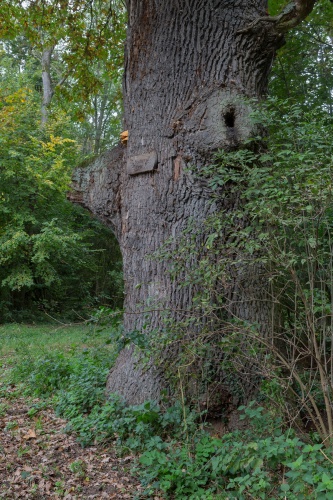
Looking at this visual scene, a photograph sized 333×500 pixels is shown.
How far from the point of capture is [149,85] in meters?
5.53

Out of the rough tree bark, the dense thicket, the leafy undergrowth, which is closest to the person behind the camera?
the leafy undergrowth

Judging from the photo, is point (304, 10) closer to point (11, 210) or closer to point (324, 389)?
point (324, 389)

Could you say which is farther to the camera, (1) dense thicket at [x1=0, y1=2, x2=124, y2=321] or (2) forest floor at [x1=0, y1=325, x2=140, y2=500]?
(1) dense thicket at [x1=0, y1=2, x2=124, y2=321]

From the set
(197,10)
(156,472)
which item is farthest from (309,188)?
(197,10)

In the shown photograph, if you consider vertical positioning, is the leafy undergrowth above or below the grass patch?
above

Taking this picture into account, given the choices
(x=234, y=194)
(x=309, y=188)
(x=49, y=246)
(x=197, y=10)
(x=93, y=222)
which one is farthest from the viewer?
(x=93, y=222)

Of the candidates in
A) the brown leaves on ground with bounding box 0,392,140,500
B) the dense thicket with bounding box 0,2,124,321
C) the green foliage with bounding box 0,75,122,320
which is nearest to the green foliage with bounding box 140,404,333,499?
the brown leaves on ground with bounding box 0,392,140,500

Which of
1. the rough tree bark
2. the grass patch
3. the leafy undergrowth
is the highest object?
the rough tree bark

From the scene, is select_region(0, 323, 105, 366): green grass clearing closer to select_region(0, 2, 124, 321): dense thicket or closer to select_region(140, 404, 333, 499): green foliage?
select_region(0, 2, 124, 321): dense thicket

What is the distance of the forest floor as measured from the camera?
416 cm

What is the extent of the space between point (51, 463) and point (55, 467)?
0.30 ft

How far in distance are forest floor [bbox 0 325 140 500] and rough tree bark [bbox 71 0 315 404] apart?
709mm

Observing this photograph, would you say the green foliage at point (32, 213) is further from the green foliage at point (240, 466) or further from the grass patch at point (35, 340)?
the green foliage at point (240, 466)

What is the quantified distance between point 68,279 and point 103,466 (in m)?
16.5
